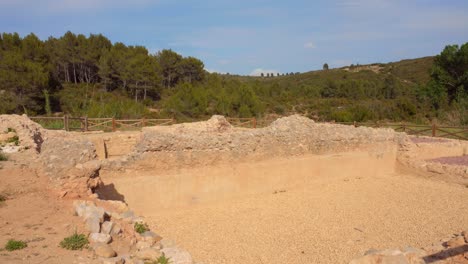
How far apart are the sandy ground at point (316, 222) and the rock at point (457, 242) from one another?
1.48 m

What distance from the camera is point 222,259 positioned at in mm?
6578

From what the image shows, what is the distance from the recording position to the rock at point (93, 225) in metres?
5.20

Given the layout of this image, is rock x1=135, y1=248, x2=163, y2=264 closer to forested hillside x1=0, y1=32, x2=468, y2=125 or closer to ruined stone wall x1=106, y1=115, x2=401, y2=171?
ruined stone wall x1=106, y1=115, x2=401, y2=171

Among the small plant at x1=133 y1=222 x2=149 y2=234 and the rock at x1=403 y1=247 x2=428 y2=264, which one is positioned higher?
the small plant at x1=133 y1=222 x2=149 y2=234

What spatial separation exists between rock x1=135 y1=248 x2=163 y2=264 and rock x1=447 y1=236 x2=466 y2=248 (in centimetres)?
438

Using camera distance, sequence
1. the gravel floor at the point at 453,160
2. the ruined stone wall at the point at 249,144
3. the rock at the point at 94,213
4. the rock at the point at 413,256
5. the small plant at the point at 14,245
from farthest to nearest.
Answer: the gravel floor at the point at 453,160 < the ruined stone wall at the point at 249,144 < the rock at the point at 94,213 < the rock at the point at 413,256 < the small plant at the point at 14,245

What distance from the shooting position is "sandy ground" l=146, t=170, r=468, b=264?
6.94 m

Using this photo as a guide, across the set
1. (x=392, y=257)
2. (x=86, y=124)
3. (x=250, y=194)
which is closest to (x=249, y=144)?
(x=250, y=194)

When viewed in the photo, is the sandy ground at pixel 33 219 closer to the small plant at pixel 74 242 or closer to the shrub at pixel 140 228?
the small plant at pixel 74 242

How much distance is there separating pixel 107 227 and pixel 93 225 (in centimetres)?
19

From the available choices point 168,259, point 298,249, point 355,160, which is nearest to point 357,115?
point 355,160

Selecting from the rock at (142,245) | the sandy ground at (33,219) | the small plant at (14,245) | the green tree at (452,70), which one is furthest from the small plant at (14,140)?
the green tree at (452,70)

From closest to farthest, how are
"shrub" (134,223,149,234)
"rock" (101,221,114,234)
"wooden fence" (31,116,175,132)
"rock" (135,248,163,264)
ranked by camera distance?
"rock" (135,248,163,264), "rock" (101,221,114,234), "shrub" (134,223,149,234), "wooden fence" (31,116,175,132)

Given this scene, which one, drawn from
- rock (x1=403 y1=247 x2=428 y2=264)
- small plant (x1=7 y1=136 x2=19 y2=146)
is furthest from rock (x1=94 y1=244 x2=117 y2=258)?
small plant (x1=7 y1=136 x2=19 y2=146)
